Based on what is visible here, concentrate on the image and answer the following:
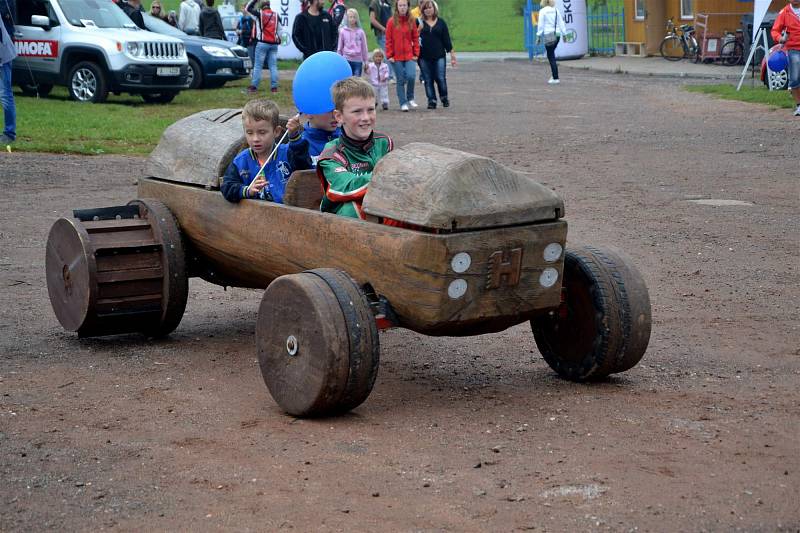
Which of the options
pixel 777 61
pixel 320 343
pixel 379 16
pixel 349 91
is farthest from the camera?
pixel 379 16

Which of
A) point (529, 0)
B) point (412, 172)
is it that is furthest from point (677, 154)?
point (529, 0)

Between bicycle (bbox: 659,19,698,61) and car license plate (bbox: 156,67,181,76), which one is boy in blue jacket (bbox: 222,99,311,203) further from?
bicycle (bbox: 659,19,698,61)

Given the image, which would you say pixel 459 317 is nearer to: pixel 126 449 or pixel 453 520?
pixel 453 520

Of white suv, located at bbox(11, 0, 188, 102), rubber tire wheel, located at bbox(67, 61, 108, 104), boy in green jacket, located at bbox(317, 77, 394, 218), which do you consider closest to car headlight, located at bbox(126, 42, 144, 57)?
white suv, located at bbox(11, 0, 188, 102)

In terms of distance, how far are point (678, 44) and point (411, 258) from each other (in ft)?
91.7

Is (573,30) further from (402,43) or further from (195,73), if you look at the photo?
(402,43)

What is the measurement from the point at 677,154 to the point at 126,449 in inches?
411

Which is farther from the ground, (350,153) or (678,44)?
(350,153)

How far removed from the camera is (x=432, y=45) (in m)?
19.5

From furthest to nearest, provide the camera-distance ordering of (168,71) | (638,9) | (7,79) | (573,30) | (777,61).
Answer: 1. (573,30)
2. (638,9)
3. (777,61)
4. (168,71)
5. (7,79)

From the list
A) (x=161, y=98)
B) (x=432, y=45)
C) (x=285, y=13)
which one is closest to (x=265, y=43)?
(x=161, y=98)

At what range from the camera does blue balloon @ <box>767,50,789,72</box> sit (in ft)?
64.6

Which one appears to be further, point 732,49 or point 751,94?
point 732,49

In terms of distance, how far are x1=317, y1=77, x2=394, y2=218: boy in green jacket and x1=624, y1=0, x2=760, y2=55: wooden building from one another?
25.2 metres
